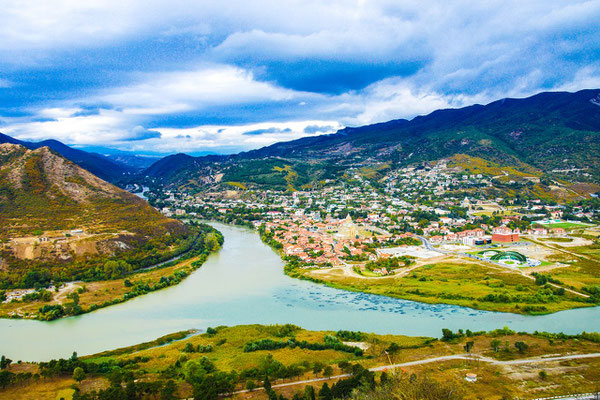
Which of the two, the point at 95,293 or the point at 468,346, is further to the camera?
the point at 95,293

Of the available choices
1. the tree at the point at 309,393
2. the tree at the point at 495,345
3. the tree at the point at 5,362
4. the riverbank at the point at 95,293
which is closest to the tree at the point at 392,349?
the tree at the point at 495,345

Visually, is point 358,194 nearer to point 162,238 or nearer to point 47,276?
point 162,238

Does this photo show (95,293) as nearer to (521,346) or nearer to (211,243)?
(211,243)

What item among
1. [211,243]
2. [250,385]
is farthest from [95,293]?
[250,385]

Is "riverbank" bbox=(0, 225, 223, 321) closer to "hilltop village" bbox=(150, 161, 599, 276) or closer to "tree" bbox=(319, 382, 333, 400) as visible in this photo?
"hilltop village" bbox=(150, 161, 599, 276)

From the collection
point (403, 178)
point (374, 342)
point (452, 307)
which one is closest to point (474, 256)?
point (452, 307)

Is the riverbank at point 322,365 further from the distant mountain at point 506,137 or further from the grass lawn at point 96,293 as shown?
the distant mountain at point 506,137

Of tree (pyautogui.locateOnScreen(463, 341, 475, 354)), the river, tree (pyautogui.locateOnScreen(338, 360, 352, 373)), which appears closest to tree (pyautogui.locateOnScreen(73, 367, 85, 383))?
the river
